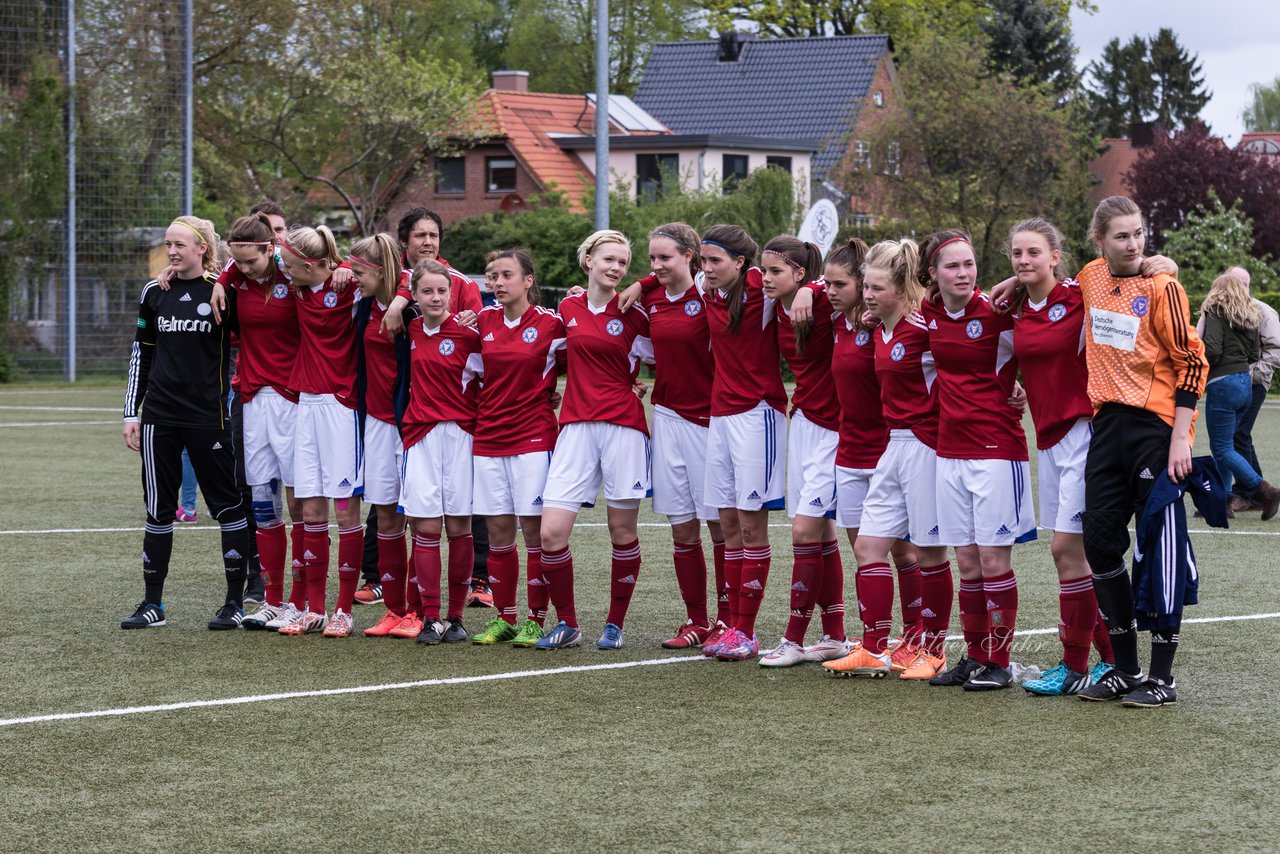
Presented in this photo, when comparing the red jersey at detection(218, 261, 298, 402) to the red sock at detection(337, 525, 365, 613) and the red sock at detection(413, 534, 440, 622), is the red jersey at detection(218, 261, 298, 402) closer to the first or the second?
the red sock at detection(337, 525, 365, 613)

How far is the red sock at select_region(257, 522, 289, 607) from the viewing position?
8859 mm

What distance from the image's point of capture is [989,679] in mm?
7152

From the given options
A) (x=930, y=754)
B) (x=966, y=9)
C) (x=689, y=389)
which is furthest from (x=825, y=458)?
(x=966, y=9)

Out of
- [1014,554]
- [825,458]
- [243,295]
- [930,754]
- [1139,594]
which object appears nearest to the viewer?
[930,754]

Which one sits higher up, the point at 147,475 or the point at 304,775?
the point at 147,475

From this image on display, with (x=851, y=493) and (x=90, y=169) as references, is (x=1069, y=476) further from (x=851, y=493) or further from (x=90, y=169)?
(x=90, y=169)

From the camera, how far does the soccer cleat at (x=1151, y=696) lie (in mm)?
6754

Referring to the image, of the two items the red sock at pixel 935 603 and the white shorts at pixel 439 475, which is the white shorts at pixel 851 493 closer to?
the red sock at pixel 935 603

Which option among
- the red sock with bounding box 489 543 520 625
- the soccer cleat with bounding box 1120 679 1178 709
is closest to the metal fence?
the red sock with bounding box 489 543 520 625

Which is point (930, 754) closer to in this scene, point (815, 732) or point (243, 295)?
point (815, 732)

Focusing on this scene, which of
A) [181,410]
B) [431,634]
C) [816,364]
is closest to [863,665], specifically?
[816,364]

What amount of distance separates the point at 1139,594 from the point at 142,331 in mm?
5232

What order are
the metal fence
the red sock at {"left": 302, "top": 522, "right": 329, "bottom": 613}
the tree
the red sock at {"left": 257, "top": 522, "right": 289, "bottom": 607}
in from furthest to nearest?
the tree
the metal fence
the red sock at {"left": 257, "top": 522, "right": 289, "bottom": 607}
the red sock at {"left": 302, "top": 522, "right": 329, "bottom": 613}

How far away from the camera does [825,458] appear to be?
25.1 ft
